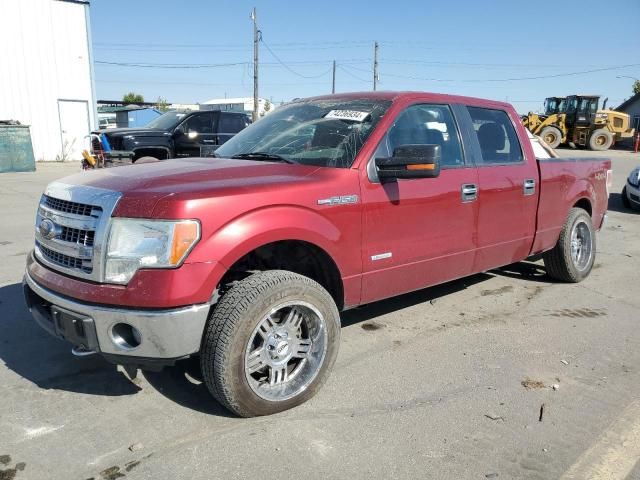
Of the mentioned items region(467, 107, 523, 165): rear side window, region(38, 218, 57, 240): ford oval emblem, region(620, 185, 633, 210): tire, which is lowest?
region(620, 185, 633, 210): tire

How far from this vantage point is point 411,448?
2.76 metres

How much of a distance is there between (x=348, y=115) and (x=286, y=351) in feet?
5.72

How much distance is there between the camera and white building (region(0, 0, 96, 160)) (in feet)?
66.7

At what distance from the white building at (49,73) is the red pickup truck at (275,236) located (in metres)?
20.3

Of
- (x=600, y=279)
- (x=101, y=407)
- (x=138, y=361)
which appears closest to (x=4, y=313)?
(x=101, y=407)

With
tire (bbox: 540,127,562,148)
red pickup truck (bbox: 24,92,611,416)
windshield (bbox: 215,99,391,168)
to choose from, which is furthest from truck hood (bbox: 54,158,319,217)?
tire (bbox: 540,127,562,148)

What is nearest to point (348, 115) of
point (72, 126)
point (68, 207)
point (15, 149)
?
point (68, 207)

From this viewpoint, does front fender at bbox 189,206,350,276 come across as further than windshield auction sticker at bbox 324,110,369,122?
No

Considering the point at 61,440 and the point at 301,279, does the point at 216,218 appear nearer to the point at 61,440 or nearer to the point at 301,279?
the point at 301,279

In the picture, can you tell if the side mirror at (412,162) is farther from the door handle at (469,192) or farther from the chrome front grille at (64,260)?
the chrome front grille at (64,260)

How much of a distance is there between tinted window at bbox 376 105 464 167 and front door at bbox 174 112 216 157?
27.8 feet

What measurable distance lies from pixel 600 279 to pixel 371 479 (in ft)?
15.0

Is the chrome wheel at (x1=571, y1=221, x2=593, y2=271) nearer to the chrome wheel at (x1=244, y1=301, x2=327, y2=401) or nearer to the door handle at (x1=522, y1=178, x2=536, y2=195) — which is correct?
the door handle at (x1=522, y1=178, x2=536, y2=195)

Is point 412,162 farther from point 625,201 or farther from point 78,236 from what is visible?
point 625,201
